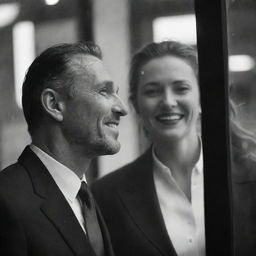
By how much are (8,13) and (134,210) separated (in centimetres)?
69

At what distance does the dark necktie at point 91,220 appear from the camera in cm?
140

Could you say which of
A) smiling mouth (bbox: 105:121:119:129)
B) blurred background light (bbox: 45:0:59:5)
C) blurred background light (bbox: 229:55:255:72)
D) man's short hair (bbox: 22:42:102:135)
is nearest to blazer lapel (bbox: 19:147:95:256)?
man's short hair (bbox: 22:42:102:135)

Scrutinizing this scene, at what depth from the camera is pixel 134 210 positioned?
1496 millimetres

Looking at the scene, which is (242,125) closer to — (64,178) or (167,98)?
(167,98)

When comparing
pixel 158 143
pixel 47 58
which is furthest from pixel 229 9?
pixel 47 58

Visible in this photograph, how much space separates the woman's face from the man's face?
0.38 feet

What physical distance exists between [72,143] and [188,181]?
38cm

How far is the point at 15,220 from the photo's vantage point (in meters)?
1.29

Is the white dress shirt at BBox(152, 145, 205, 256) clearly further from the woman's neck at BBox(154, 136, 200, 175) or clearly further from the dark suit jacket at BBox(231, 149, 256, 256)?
the dark suit jacket at BBox(231, 149, 256, 256)

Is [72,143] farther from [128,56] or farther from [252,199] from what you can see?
[252,199]

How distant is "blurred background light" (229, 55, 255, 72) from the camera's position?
1.56m

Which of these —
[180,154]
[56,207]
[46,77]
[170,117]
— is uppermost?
[46,77]

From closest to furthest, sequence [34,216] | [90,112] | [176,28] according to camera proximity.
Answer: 1. [34,216]
2. [90,112]
3. [176,28]

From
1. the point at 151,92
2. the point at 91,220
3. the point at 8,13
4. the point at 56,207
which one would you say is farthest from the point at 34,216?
the point at 8,13
